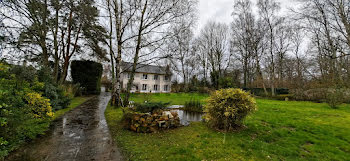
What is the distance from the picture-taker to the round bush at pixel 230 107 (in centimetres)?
428

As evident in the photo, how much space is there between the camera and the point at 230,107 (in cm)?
423

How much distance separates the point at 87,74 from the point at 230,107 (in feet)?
63.3

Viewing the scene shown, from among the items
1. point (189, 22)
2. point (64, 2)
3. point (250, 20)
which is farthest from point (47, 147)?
point (250, 20)

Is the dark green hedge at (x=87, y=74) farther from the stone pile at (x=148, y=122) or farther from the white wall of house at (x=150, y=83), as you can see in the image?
the stone pile at (x=148, y=122)

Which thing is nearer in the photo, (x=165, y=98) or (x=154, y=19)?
(x=154, y=19)

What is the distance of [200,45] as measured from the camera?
1011 inches

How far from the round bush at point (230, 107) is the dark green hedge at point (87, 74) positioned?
1751 centimetres

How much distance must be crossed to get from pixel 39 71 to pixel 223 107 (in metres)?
9.14

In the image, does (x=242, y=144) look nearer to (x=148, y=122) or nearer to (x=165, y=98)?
(x=148, y=122)

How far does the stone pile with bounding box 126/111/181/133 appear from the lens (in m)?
4.49

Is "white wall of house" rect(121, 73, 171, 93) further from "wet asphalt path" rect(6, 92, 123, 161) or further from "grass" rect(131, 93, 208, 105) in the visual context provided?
"wet asphalt path" rect(6, 92, 123, 161)

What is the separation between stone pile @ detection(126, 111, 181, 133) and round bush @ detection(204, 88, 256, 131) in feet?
5.53

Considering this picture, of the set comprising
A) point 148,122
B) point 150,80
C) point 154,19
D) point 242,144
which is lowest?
point 242,144

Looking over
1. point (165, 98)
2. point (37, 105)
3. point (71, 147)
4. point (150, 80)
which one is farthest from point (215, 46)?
point (71, 147)
